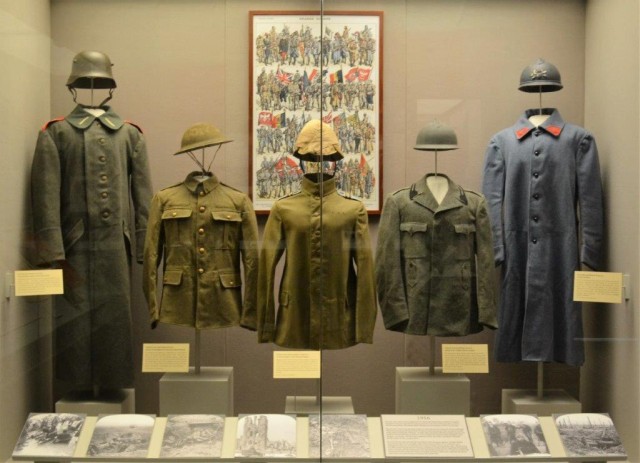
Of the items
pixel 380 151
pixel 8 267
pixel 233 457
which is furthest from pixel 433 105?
pixel 8 267

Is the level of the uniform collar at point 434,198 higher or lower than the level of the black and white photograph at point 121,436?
higher

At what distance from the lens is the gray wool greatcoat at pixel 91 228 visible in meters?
3.39

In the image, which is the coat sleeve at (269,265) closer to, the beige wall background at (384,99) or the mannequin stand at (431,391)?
the beige wall background at (384,99)

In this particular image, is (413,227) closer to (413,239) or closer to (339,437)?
(413,239)

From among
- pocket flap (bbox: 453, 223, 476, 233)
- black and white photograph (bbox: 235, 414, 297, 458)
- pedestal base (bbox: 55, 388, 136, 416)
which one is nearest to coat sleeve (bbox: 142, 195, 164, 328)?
pedestal base (bbox: 55, 388, 136, 416)

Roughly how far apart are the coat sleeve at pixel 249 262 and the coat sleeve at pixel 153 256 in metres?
0.34

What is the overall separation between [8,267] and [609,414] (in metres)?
2.57

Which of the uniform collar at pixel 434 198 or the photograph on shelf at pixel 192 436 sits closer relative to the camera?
the photograph on shelf at pixel 192 436

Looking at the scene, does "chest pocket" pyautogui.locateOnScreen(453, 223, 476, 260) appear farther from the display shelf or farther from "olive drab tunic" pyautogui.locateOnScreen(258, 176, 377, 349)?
the display shelf

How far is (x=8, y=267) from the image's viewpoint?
134 inches

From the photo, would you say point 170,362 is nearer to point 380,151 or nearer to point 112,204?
point 112,204

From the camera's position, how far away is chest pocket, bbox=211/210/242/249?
11.1ft

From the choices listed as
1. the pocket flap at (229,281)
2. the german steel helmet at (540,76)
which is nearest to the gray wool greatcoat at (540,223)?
the german steel helmet at (540,76)

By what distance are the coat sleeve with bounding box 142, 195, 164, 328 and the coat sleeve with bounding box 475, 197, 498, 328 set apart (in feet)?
4.30
